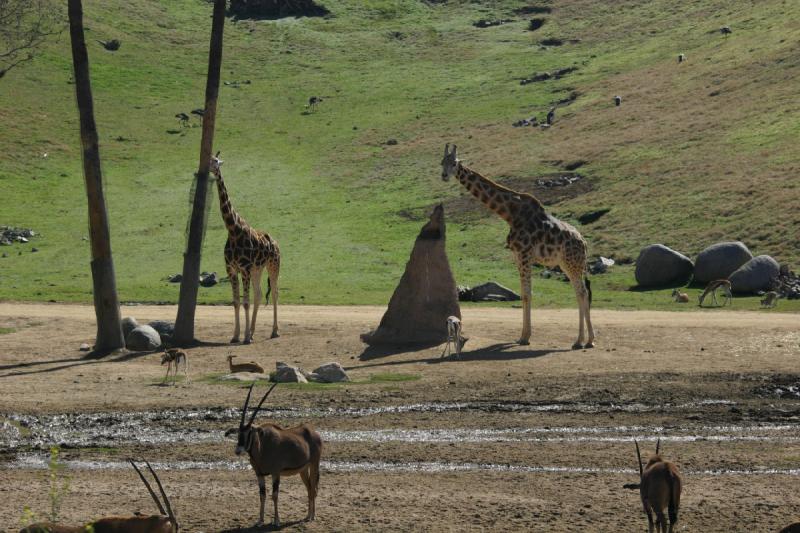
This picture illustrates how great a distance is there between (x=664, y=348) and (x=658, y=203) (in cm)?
2505

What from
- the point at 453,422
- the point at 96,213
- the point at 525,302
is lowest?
the point at 453,422

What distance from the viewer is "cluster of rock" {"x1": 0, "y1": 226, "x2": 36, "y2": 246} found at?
53.6m

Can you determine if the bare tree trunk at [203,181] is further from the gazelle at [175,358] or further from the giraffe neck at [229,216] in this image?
the gazelle at [175,358]

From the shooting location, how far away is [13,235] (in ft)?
178

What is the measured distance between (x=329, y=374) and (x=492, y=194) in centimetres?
770

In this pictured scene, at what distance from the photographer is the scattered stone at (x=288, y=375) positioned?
2559 cm

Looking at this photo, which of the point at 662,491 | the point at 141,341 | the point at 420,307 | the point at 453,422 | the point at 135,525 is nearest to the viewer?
the point at 135,525

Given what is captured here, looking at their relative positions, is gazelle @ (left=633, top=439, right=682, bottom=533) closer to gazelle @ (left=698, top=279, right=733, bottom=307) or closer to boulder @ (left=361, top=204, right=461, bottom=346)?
boulder @ (left=361, top=204, right=461, bottom=346)

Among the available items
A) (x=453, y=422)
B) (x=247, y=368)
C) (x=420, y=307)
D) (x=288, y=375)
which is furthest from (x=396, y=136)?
(x=453, y=422)

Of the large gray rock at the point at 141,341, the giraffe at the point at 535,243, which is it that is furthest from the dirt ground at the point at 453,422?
the giraffe at the point at 535,243

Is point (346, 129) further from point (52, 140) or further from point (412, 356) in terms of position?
point (412, 356)

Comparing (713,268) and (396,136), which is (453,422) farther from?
(396,136)

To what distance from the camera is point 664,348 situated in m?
29.1

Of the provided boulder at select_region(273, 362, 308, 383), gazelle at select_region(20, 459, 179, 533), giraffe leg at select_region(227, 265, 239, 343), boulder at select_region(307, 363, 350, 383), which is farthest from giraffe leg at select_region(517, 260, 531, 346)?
gazelle at select_region(20, 459, 179, 533)
